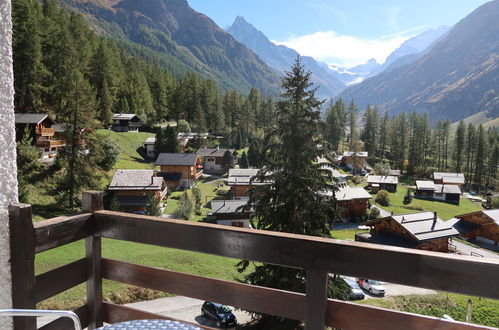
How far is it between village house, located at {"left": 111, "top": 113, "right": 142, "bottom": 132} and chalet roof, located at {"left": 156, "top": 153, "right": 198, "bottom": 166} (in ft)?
48.5

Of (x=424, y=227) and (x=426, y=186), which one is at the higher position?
(x=426, y=186)

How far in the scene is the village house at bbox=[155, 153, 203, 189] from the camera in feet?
156

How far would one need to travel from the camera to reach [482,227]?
38.7 metres

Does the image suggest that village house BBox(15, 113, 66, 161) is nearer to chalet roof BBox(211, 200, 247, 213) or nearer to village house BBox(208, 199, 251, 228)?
chalet roof BBox(211, 200, 247, 213)

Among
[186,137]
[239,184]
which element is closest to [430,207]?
[239,184]

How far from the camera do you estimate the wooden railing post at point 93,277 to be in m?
2.32

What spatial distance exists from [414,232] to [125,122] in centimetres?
4905

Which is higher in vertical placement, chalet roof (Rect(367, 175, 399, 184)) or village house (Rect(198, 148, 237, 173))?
village house (Rect(198, 148, 237, 173))

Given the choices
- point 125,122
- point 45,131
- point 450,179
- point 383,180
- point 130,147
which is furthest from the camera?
point 450,179

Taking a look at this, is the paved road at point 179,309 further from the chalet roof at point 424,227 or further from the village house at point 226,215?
the chalet roof at point 424,227

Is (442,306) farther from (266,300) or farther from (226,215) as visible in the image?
(226,215)

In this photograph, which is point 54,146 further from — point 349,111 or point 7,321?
point 349,111

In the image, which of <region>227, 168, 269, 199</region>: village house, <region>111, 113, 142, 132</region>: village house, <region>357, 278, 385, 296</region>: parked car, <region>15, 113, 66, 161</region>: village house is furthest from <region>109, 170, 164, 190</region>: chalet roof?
<region>111, 113, 142, 132</region>: village house

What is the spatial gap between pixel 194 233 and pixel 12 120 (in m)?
1.24
